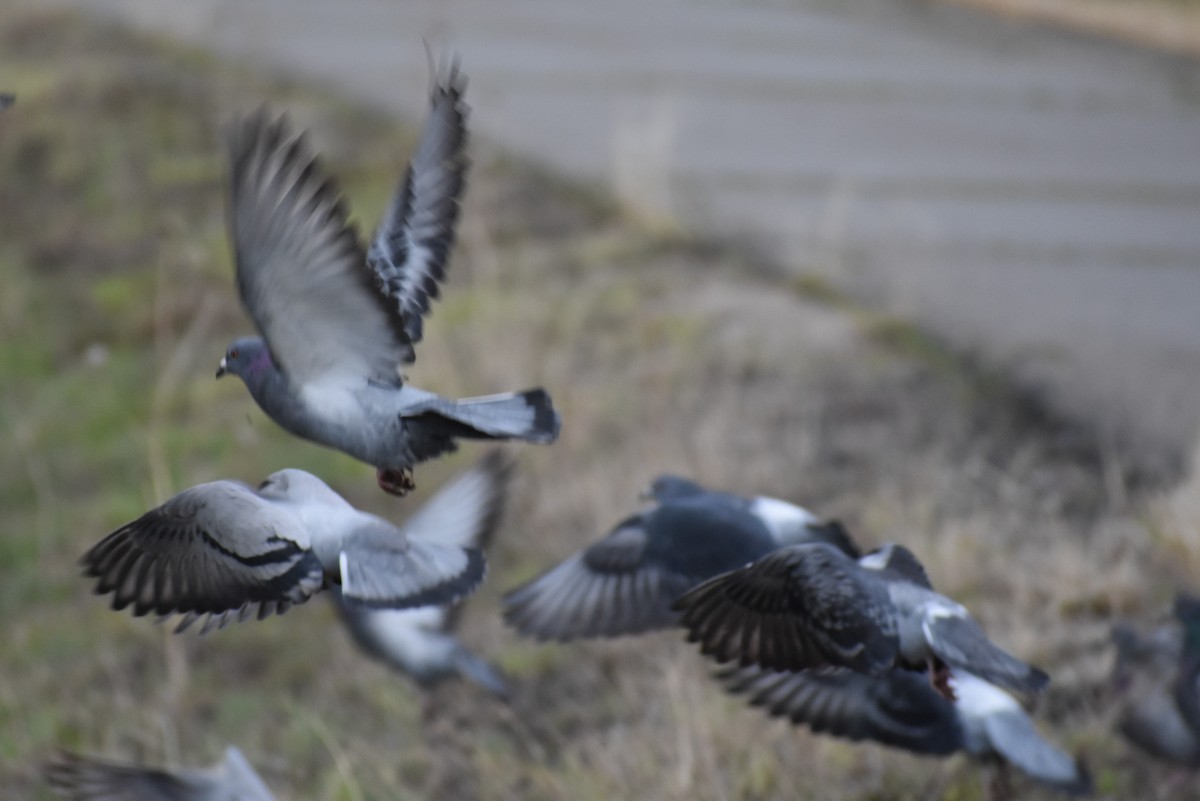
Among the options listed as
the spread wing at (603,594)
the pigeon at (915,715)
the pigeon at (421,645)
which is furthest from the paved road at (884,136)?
the spread wing at (603,594)

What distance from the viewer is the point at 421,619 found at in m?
3.95

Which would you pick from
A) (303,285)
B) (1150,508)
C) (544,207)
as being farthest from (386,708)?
(544,207)

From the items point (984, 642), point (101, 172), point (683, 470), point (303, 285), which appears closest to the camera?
point (303, 285)

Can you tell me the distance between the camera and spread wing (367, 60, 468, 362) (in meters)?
2.37

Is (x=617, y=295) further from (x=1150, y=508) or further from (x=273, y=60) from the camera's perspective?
(x=273, y=60)

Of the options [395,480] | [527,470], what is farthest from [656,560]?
[527,470]

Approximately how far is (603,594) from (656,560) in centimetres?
16

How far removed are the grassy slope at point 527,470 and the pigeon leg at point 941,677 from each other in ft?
3.16

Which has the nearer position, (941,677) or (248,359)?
(248,359)

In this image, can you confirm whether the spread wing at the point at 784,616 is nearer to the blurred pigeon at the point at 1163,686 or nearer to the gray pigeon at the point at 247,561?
the gray pigeon at the point at 247,561

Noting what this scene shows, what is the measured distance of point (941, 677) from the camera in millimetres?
2441

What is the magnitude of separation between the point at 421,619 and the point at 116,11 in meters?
6.94

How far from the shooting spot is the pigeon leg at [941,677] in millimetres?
→ 2428

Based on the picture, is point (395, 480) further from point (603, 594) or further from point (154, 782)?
point (154, 782)
